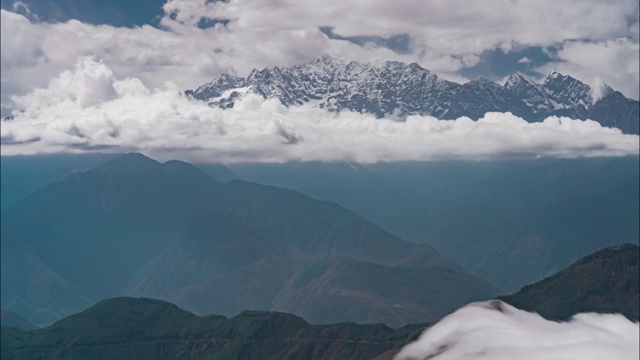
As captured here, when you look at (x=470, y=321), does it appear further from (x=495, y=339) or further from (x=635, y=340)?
(x=635, y=340)

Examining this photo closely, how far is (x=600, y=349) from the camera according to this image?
150000mm

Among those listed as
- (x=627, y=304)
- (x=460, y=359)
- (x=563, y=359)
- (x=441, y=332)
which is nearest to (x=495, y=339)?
(x=460, y=359)

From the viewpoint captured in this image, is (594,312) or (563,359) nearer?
(563,359)

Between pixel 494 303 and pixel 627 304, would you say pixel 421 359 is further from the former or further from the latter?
pixel 627 304

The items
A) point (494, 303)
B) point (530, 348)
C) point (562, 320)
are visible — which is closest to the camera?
point (530, 348)

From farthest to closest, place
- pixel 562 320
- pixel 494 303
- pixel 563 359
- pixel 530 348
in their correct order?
pixel 494 303
pixel 562 320
pixel 530 348
pixel 563 359

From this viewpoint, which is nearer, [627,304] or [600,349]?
[600,349]

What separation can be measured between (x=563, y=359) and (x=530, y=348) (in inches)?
429

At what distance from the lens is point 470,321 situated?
18662 cm

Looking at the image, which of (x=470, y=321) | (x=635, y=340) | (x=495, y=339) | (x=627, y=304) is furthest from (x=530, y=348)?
(x=627, y=304)

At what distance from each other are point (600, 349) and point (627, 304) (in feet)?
153

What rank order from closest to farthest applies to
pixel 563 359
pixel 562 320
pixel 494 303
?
pixel 563 359 → pixel 562 320 → pixel 494 303

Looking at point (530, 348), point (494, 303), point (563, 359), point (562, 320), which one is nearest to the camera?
point (563, 359)

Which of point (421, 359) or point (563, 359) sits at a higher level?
point (563, 359)
